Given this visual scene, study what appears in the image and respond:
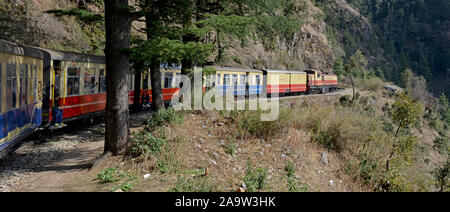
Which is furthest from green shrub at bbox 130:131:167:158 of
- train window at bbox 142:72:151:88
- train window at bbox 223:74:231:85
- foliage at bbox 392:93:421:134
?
train window at bbox 223:74:231:85

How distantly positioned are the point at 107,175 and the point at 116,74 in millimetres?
2334

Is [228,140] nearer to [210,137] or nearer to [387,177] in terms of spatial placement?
[210,137]

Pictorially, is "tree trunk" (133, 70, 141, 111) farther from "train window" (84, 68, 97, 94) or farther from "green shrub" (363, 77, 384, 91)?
"green shrub" (363, 77, 384, 91)

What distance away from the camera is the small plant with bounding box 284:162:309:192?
281 inches

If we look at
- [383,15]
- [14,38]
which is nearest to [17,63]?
[14,38]

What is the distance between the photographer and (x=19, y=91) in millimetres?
8844

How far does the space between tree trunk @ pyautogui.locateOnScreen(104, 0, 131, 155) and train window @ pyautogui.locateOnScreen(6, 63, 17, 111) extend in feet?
7.00

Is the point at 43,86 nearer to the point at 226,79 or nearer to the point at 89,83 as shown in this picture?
the point at 89,83

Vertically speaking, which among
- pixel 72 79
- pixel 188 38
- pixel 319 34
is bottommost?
pixel 72 79

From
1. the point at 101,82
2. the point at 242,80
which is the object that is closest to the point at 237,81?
the point at 242,80

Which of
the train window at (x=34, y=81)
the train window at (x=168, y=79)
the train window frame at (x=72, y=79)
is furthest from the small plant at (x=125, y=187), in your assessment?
the train window at (x=168, y=79)

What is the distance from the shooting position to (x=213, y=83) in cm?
2173

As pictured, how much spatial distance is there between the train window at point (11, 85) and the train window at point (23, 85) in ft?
1.58

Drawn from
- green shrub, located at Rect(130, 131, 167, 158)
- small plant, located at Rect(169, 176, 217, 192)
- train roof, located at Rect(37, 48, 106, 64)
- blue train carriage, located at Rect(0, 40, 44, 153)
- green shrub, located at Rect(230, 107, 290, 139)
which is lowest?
small plant, located at Rect(169, 176, 217, 192)
